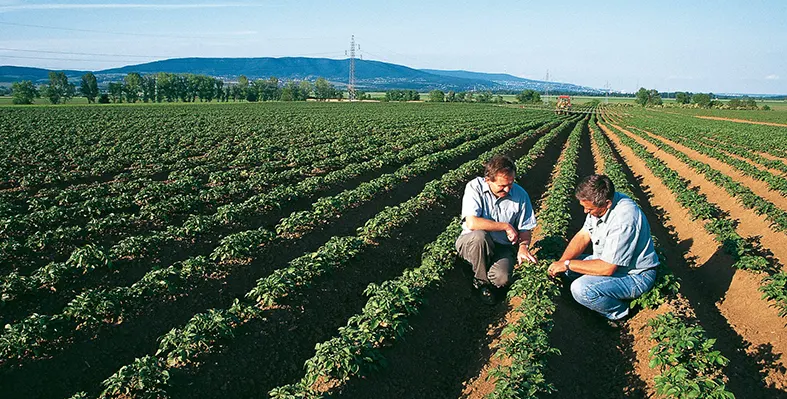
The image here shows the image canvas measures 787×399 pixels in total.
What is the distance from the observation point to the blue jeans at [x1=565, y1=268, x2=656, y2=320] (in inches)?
232

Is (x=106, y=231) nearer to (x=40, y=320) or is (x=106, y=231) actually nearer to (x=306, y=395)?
(x=40, y=320)

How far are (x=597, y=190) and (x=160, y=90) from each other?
114040mm

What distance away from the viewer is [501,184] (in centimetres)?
635

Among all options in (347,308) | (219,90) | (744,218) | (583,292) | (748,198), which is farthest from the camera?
(219,90)

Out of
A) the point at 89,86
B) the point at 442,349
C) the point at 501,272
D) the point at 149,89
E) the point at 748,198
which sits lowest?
the point at 442,349

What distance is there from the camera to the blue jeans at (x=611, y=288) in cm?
589

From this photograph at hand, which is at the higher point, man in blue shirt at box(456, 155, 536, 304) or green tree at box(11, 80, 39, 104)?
green tree at box(11, 80, 39, 104)

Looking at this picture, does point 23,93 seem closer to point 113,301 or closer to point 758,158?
point 113,301

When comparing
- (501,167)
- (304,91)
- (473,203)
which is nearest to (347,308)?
(473,203)

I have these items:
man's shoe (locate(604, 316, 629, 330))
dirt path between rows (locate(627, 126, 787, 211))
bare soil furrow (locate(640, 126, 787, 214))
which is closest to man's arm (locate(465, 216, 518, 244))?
man's shoe (locate(604, 316, 629, 330))

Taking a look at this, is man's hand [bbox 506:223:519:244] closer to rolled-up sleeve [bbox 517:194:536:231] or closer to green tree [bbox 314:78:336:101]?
rolled-up sleeve [bbox 517:194:536:231]

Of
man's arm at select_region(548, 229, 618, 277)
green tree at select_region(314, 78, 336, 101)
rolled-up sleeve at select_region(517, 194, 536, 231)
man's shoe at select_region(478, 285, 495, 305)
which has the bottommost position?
man's shoe at select_region(478, 285, 495, 305)

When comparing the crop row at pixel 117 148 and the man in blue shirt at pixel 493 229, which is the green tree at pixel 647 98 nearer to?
the crop row at pixel 117 148

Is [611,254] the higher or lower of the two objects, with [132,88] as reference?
lower
